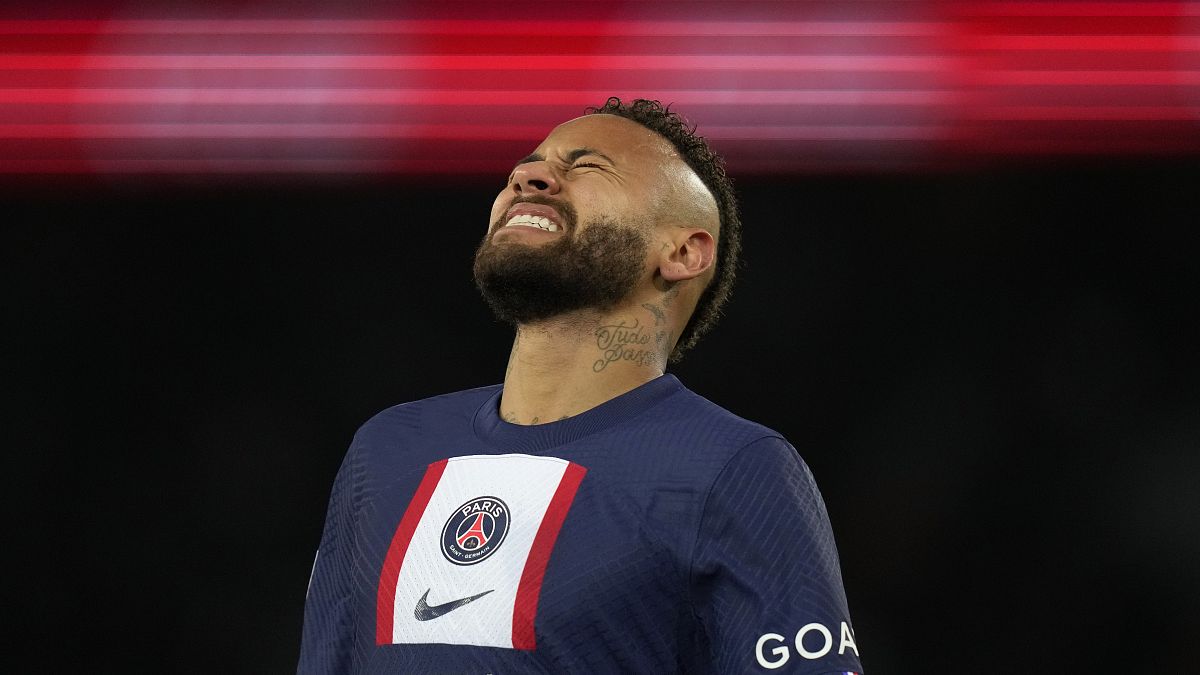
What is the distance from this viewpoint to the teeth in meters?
1.72

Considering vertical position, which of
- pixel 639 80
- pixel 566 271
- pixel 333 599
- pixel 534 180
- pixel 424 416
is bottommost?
pixel 333 599

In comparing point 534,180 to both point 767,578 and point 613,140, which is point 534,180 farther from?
point 767,578

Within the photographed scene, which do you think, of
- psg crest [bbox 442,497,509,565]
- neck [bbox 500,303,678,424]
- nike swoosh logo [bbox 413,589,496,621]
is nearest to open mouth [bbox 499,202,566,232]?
neck [bbox 500,303,678,424]

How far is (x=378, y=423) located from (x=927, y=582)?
1.77 metres

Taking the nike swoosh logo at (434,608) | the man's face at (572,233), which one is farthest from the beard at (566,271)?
the nike swoosh logo at (434,608)

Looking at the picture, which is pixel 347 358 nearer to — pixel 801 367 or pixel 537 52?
pixel 537 52

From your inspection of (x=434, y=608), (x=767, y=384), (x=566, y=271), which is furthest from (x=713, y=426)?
(x=767, y=384)

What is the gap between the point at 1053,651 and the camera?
312 centimetres

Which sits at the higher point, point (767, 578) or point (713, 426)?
point (713, 426)

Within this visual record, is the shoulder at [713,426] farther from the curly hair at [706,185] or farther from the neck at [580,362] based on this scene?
the curly hair at [706,185]

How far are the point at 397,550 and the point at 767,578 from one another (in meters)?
0.48

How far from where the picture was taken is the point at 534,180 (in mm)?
1761

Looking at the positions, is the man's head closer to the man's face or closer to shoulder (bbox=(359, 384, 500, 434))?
the man's face

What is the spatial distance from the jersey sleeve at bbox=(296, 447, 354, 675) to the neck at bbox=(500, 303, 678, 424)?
25cm
